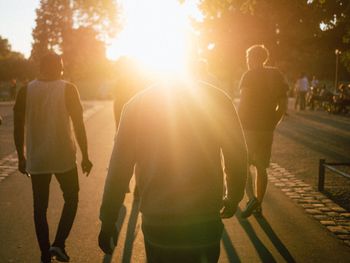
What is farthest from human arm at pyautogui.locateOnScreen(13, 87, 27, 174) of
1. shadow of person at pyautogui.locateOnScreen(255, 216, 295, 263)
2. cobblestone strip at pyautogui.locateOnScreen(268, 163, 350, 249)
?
cobblestone strip at pyautogui.locateOnScreen(268, 163, 350, 249)

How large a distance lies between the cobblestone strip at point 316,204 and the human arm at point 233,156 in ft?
9.41

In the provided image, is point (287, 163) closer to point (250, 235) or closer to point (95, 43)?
point (250, 235)

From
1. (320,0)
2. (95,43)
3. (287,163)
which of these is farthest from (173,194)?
(95,43)

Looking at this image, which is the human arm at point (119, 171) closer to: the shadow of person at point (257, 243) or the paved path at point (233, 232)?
the paved path at point (233, 232)

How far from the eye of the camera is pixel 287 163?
408 inches

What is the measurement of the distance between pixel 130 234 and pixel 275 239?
5.00 ft

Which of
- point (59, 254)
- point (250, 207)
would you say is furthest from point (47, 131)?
point (250, 207)

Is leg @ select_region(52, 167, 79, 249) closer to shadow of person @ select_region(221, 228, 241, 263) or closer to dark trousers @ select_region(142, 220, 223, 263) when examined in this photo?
shadow of person @ select_region(221, 228, 241, 263)

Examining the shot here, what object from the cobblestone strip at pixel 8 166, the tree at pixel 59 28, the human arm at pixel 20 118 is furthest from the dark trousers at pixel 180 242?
the tree at pixel 59 28

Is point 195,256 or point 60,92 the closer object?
point 195,256

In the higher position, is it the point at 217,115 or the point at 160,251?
the point at 217,115

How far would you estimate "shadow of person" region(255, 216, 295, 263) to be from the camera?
4.76 meters

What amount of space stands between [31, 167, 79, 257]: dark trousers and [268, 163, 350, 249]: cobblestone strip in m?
2.79

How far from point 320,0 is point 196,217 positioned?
22.0 feet
